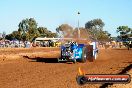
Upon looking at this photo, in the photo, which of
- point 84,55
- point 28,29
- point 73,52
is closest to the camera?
point 73,52

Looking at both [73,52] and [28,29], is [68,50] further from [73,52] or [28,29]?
[28,29]

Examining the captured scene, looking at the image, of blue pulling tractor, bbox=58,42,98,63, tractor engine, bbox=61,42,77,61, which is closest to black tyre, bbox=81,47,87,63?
blue pulling tractor, bbox=58,42,98,63

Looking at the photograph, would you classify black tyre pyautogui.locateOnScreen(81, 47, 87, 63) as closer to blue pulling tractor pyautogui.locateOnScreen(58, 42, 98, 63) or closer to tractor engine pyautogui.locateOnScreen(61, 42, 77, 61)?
blue pulling tractor pyautogui.locateOnScreen(58, 42, 98, 63)

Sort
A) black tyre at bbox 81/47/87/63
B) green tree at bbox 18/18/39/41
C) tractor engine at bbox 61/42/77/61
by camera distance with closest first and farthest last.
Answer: tractor engine at bbox 61/42/77/61, black tyre at bbox 81/47/87/63, green tree at bbox 18/18/39/41

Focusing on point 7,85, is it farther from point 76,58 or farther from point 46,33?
point 46,33

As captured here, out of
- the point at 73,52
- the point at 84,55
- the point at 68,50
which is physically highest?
the point at 68,50

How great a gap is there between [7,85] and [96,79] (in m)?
8.94

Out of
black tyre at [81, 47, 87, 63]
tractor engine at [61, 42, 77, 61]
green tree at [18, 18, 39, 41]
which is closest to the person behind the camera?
tractor engine at [61, 42, 77, 61]

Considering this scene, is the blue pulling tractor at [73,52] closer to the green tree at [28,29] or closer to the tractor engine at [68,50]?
the tractor engine at [68,50]

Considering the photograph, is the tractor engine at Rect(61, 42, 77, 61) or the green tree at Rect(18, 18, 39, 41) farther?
the green tree at Rect(18, 18, 39, 41)

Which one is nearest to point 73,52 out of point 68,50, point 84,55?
point 68,50

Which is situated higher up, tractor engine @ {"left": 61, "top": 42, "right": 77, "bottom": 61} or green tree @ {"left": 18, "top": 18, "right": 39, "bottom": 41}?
green tree @ {"left": 18, "top": 18, "right": 39, "bottom": 41}

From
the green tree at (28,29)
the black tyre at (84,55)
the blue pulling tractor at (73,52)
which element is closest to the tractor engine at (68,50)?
the blue pulling tractor at (73,52)

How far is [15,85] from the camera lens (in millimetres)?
13609
